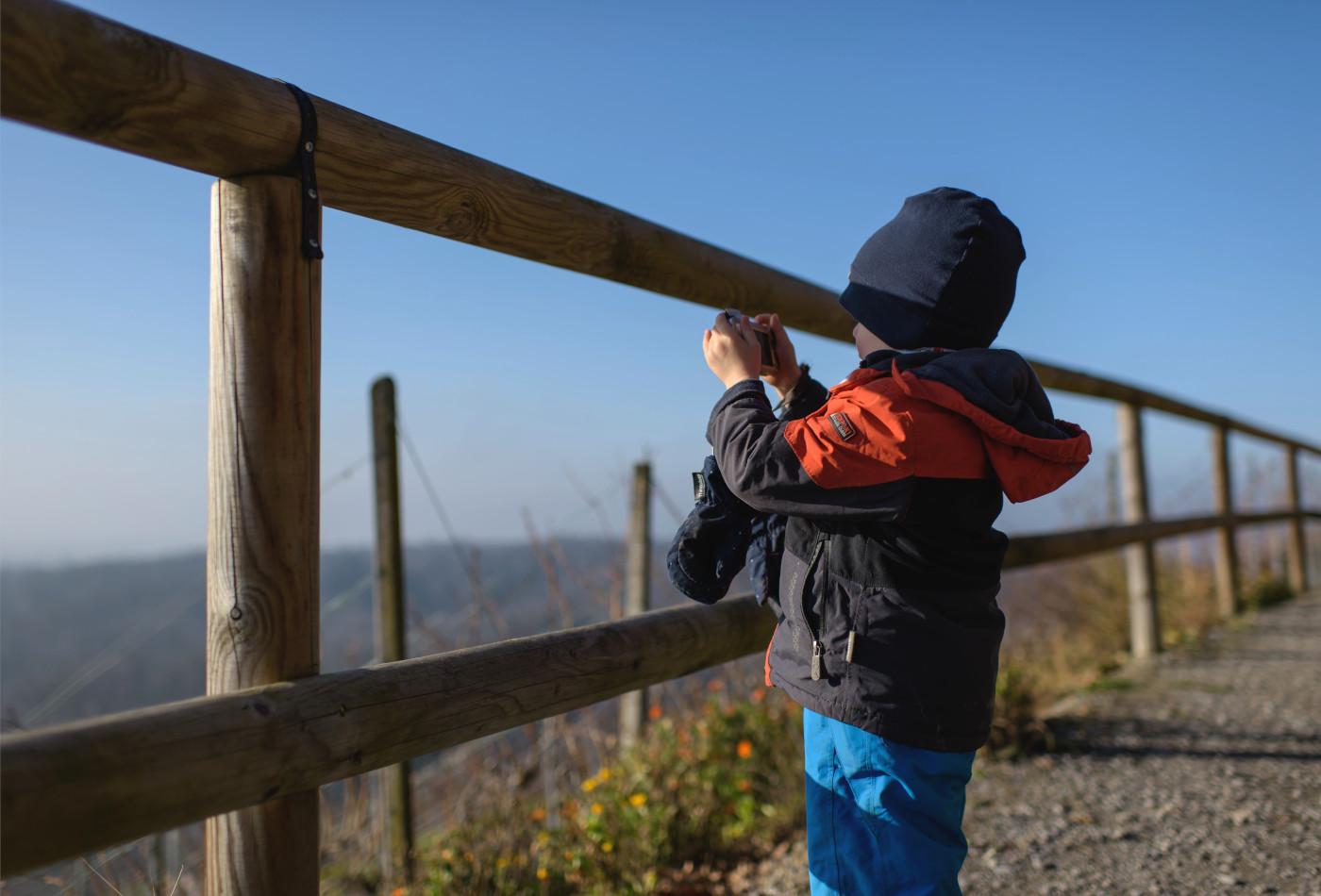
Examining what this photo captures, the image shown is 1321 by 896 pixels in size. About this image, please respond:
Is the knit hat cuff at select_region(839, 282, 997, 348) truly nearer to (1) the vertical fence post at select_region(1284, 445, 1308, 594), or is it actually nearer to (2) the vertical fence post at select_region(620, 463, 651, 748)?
(2) the vertical fence post at select_region(620, 463, 651, 748)

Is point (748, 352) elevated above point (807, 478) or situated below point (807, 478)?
above

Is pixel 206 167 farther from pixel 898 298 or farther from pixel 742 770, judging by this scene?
pixel 742 770

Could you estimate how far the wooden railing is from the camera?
95 cm

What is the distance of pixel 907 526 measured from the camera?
4.75 feet

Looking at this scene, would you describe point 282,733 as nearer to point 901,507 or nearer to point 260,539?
point 260,539

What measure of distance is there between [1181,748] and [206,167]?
361cm

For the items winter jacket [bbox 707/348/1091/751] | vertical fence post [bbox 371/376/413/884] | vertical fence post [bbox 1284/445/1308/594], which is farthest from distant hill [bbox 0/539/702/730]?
vertical fence post [bbox 1284/445/1308/594]

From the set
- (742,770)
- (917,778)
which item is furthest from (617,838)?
(917,778)

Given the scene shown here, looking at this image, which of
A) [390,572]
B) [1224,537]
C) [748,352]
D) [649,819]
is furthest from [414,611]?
[1224,537]

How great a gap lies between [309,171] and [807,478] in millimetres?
786

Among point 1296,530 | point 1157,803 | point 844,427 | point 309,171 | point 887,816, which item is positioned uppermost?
point 309,171

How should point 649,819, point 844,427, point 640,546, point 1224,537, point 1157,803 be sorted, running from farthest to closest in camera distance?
point 1224,537, point 640,546, point 1157,803, point 649,819, point 844,427

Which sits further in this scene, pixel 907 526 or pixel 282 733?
pixel 907 526

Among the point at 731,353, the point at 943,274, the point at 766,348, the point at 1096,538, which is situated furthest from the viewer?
the point at 1096,538
